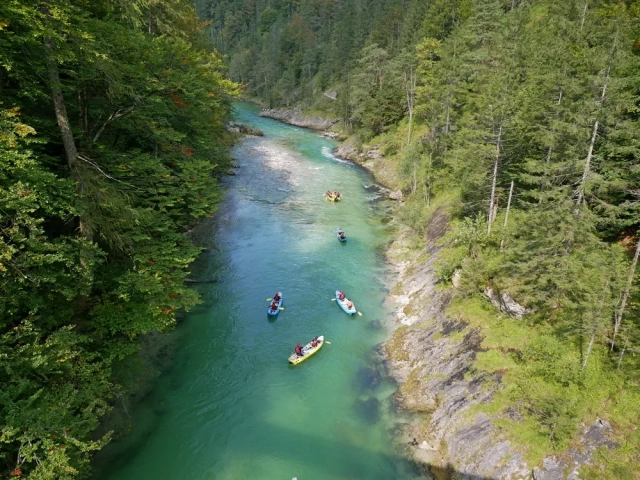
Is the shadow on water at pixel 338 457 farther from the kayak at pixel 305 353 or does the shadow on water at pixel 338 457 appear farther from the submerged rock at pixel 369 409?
the kayak at pixel 305 353

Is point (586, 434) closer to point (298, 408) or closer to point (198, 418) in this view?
point (298, 408)

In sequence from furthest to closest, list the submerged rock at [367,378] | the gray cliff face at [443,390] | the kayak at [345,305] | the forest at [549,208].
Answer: the kayak at [345,305] → the submerged rock at [367,378] → the gray cliff face at [443,390] → the forest at [549,208]

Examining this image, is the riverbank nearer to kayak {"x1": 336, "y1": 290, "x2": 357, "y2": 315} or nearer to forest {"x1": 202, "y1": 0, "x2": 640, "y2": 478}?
forest {"x1": 202, "y1": 0, "x2": 640, "y2": 478}

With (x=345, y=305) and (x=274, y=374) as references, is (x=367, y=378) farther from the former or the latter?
(x=345, y=305)

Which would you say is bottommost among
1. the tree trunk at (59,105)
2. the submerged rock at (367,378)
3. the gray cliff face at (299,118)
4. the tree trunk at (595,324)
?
the submerged rock at (367,378)

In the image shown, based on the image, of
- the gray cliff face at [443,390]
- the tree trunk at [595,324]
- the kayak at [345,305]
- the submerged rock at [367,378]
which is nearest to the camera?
the tree trunk at [595,324]

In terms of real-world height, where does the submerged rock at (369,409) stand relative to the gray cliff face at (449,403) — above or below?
below

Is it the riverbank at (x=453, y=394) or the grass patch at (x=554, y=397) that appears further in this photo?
the riverbank at (x=453, y=394)

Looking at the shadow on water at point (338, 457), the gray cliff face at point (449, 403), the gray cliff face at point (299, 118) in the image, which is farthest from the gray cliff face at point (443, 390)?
the gray cliff face at point (299, 118)
